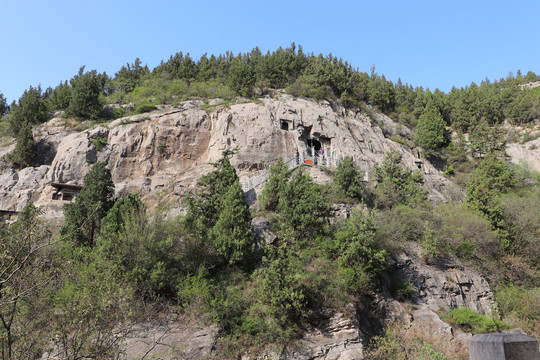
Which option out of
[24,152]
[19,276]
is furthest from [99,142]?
[19,276]

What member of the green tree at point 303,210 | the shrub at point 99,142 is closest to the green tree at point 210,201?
the green tree at point 303,210

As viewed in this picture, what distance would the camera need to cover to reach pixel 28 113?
135 ft

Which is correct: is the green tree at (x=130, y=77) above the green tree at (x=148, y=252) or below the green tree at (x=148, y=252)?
above

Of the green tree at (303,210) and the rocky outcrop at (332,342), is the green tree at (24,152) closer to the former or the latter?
the green tree at (303,210)

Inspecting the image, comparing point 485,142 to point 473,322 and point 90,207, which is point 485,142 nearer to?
Result: point 473,322

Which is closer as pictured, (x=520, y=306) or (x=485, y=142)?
(x=520, y=306)

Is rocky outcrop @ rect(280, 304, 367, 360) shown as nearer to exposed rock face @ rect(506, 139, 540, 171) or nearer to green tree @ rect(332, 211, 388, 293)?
green tree @ rect(332, 211, 388, 293)

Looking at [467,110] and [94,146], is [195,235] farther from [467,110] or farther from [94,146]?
[467,110]

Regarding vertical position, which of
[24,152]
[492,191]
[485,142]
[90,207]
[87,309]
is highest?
[24,152]

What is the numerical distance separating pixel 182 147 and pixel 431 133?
1118 inches

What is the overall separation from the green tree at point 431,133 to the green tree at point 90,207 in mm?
34585

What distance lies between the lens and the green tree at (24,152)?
116 ft

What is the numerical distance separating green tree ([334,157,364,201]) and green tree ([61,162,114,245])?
649 inches

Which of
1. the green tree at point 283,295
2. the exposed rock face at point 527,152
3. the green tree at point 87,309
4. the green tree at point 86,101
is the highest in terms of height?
the green tree at point 86,101
